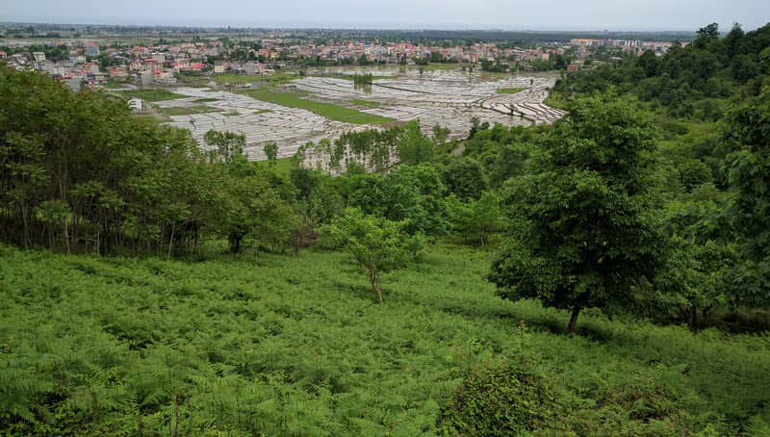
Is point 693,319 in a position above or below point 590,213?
below

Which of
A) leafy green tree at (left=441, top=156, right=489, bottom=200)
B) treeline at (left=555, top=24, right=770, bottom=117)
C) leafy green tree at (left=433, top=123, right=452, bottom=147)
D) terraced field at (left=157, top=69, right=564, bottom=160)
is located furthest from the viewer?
terraced field at (left=157, top=69, right=564, bottom=160)

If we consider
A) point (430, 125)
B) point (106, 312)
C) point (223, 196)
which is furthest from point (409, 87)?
point (106, 312)

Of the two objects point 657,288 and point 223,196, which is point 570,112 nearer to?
point 657,288

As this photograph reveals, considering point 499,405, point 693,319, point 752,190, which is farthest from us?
point 693,319

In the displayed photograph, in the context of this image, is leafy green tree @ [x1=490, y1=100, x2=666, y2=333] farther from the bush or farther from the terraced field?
the terraced field

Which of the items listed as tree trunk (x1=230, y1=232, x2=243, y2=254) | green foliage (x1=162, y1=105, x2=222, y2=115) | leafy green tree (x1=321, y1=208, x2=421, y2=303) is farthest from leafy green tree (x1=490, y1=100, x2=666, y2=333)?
green foliage (x1=162, y1=105, x2=222, y2=115)

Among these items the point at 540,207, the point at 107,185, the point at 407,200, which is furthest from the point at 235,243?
the point at 540,207

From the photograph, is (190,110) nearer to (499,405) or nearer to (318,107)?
(318,107)
